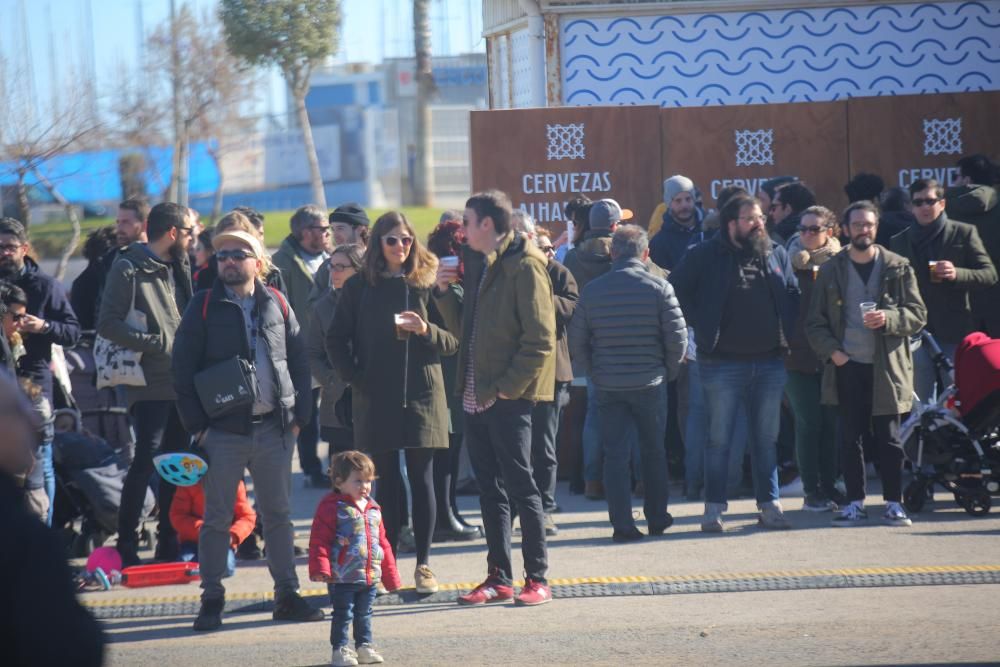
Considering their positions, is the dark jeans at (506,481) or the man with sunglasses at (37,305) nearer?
the dark jeans at (506,481)

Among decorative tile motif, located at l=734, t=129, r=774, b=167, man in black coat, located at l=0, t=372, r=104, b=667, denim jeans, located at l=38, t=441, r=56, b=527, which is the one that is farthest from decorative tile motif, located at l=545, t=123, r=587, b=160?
man in black coat, located at l=0, t=372, r=104, b=667

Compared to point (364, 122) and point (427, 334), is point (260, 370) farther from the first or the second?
point (364, 122)

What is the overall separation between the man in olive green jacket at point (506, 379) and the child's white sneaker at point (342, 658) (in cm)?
123

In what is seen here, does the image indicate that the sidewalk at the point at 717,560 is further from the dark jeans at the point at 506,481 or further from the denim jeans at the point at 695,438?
the denim jeans at the point at 695,438

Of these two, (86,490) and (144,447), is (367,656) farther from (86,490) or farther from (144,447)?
(86,490)

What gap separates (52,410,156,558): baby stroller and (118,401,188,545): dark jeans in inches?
15.9

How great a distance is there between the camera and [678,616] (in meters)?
7.00

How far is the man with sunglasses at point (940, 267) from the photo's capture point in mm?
9945

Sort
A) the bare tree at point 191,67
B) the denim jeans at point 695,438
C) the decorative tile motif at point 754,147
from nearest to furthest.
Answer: the denim jeans at point 695,438 → the decorative tile motif at point 754,147 → the bare tree at point 191,67

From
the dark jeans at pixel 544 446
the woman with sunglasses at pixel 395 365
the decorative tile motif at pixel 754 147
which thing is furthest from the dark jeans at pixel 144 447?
the decorative tile motif at pixel 754 147

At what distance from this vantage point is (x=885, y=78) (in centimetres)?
1359

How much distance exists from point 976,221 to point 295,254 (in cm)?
526

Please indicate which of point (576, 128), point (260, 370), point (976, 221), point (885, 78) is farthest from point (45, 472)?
point (885, 78)

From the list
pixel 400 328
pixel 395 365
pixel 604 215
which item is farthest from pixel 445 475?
pixel 604 215
